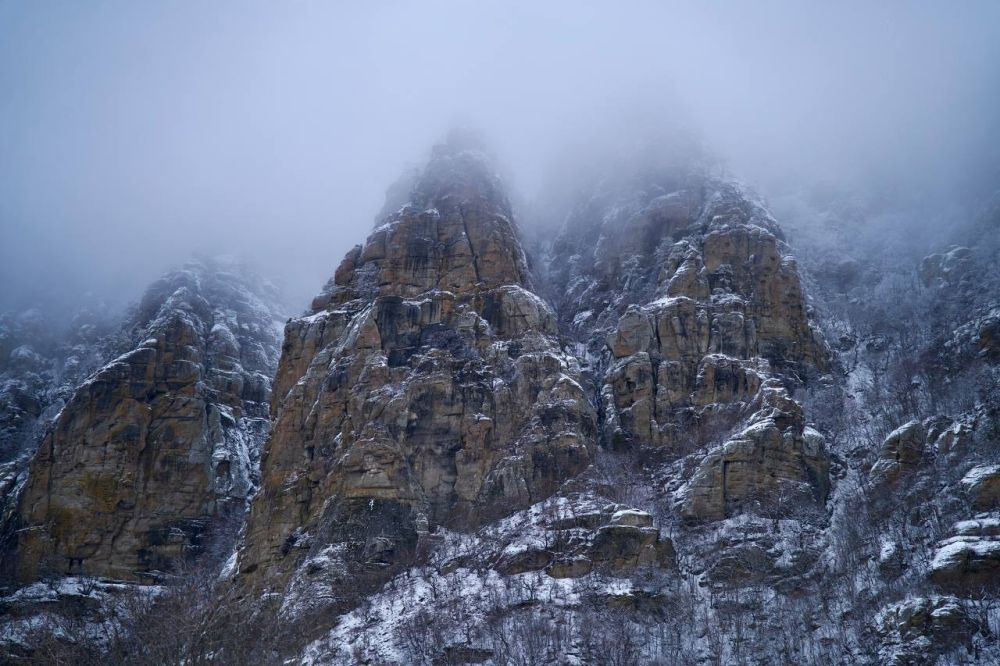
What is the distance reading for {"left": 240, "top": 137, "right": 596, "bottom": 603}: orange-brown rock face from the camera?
9288 cm

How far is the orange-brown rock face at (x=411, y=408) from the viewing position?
9288 centimetres

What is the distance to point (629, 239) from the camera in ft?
425

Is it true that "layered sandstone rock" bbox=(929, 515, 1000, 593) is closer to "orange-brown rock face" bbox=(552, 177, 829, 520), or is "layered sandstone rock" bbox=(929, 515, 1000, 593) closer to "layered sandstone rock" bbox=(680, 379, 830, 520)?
"layered sandstone rock" bbox=(680, 379, 830, 520)

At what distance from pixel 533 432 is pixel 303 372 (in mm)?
31346

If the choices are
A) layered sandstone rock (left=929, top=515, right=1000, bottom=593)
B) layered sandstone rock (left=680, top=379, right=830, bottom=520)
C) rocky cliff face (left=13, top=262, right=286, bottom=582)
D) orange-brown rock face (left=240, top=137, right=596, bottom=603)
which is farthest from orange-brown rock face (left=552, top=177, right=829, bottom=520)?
rocky cliff face (left=13, top=262, right=286, bottom=582)

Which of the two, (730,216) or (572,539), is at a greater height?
(730,216)

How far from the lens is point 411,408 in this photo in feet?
330

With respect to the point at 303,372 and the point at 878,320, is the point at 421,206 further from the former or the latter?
the point at 878,320

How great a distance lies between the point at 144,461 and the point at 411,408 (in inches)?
1487

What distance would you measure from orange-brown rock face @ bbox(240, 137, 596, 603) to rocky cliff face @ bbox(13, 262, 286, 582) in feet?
46.4

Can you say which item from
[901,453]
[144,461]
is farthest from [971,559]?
[144,461]

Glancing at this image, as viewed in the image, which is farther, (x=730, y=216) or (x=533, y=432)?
(x=730, y=216)

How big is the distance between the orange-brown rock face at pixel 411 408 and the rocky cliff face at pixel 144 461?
14144mm

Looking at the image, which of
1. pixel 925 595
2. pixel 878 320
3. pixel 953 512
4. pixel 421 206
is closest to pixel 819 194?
pixel 878 320
